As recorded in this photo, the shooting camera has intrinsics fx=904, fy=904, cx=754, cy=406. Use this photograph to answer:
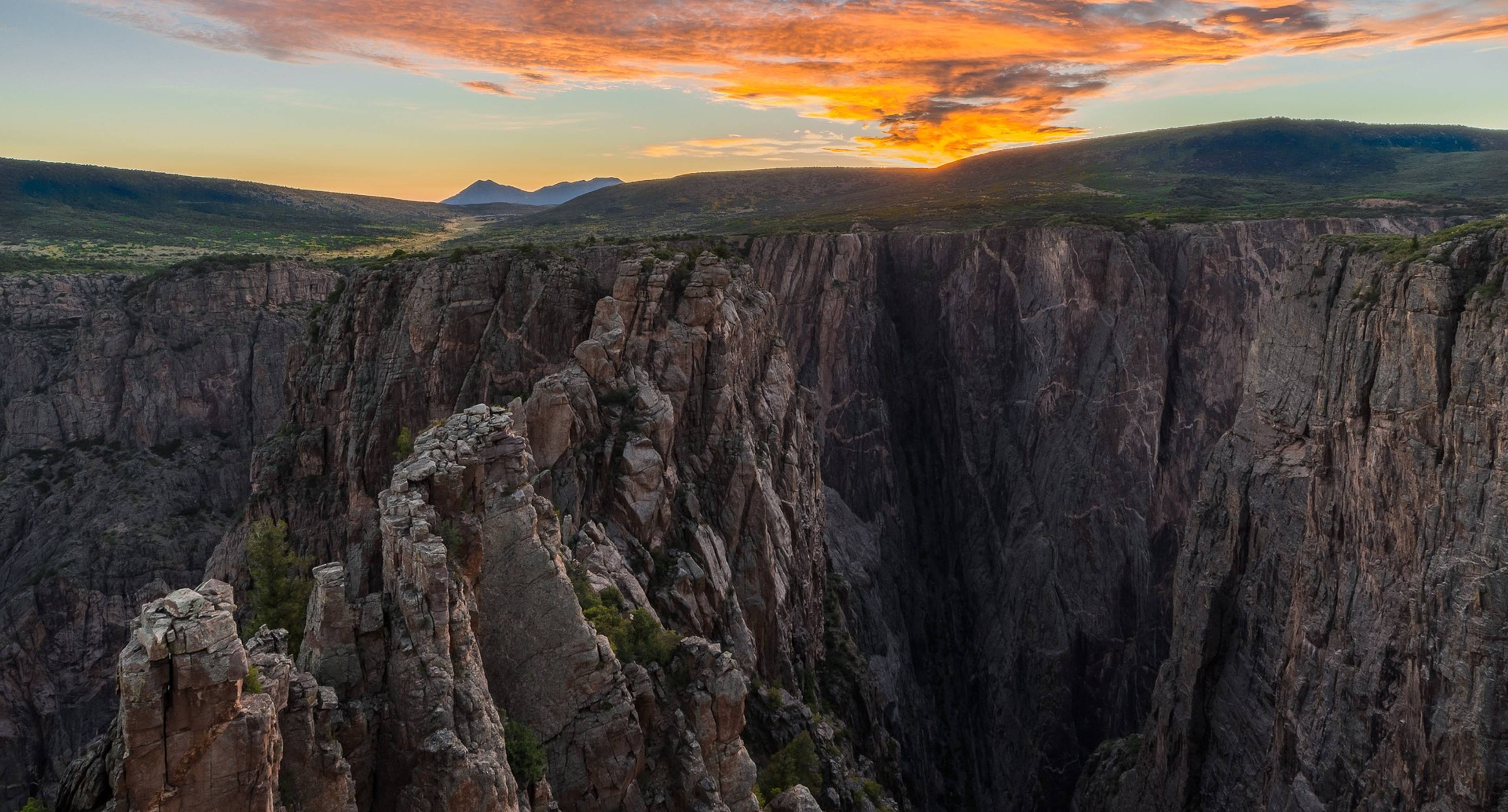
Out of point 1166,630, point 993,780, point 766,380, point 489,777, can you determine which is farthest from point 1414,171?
point 489,777

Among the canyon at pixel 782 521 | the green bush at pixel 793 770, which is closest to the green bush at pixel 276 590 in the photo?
the canyon at pixel 782 521

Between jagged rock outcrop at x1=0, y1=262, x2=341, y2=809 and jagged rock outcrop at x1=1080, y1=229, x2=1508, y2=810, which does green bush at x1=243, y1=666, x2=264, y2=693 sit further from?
jagged rock outcrop at x1=0, y1=262, x2=341, y2=809

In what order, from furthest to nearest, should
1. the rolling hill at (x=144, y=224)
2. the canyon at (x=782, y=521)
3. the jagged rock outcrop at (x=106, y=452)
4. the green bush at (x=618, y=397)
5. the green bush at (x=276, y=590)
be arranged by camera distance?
1. the rolling hill at (x=144, y=224)
2. the jagged rock outcrop at (x=106, y=452)
3. the green bush at (x=618, y=397)
4. the green bush at (x=276, y=590)
5. the canyon at (x=782, y=521)

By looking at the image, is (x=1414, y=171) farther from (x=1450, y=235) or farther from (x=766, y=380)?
(x=766, y=380)

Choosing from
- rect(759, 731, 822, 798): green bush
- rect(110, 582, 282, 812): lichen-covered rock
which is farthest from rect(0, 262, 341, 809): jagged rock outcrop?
rect(110, 582, 282, 812): lichen-covered rock

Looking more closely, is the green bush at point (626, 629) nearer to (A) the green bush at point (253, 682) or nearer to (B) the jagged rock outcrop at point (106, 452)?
(A) the green bush at point (253, 682)

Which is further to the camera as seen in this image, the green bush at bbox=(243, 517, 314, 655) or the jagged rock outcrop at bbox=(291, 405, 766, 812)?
the green bush at bbox=(243, 517, 314, 655)

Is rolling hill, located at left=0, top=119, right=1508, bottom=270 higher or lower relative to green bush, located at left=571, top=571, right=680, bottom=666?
higher
